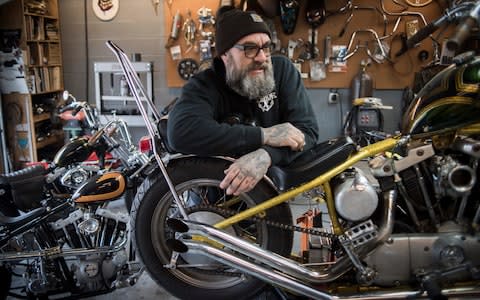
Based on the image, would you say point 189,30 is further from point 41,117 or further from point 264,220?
point 264,220

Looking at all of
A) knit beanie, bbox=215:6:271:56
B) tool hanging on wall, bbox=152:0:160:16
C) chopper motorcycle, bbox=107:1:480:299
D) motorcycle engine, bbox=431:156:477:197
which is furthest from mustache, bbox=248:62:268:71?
tool hanging on wall, bbox=152:0:160:16

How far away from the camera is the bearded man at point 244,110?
1465 millimetres

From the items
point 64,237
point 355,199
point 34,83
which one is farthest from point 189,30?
point 355,199

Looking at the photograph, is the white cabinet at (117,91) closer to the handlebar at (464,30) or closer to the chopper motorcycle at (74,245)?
the chopper motorcycle at (74,245)

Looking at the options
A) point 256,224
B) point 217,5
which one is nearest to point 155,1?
point 217,5

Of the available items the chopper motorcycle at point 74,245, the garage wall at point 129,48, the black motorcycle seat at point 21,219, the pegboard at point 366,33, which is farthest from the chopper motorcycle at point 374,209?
the garage wall at point 129,48

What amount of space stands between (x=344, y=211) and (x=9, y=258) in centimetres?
168

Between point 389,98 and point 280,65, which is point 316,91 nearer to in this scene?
point 389,98

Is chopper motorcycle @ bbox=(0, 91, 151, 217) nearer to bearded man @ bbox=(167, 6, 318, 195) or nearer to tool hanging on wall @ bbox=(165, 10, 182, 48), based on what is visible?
bearded man @ bbox=(167, 6, 318, 195)

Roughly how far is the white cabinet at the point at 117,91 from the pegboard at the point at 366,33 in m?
0.65

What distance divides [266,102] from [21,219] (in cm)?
140

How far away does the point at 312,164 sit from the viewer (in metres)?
1.49

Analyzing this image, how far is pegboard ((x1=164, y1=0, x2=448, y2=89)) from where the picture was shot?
419 centimetres

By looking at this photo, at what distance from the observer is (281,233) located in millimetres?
1594
